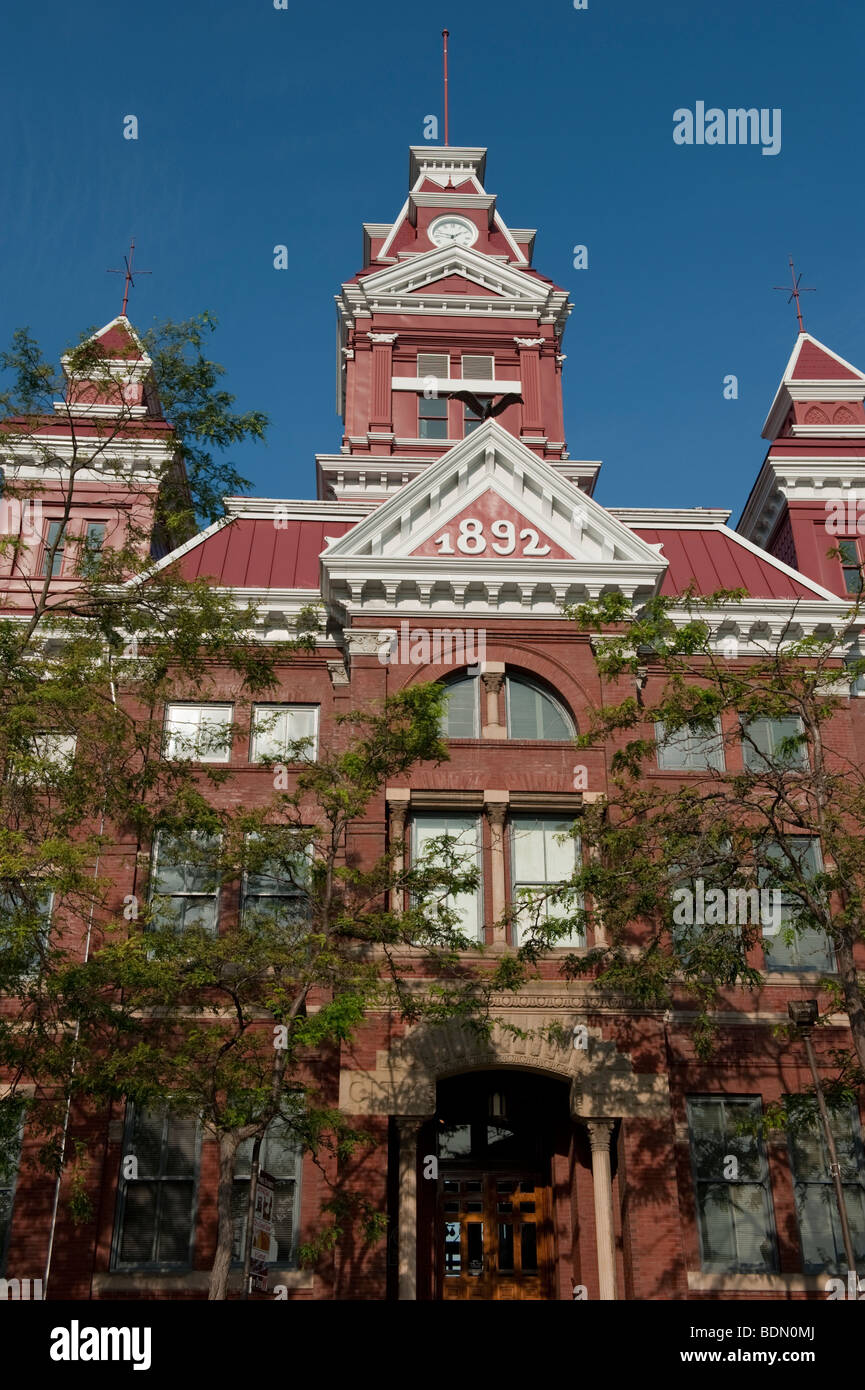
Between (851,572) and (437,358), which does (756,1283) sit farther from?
(437,358)

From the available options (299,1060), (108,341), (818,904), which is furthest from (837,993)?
(108,341)

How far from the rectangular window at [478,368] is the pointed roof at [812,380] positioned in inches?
276

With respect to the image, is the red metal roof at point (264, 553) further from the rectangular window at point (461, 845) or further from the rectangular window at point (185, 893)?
the rectangular window at point (461, 845)

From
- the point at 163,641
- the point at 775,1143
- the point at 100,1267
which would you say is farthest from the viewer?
the point at 775,1143

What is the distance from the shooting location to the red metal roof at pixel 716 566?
25.7 m

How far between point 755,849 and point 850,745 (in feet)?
24.6

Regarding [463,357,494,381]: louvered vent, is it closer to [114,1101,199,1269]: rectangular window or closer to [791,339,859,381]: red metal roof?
[791,339,859,381]: red metal roof

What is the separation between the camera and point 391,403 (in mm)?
30297

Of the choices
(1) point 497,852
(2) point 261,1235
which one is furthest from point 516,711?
(2) point 261,1235

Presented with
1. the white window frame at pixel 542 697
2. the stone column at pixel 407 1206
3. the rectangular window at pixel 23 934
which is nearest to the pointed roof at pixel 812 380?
the white window frame at pixel 542 697

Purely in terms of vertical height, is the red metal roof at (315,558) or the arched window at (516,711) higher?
the red metal roof at (315,558)

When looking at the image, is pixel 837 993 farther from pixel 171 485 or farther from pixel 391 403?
pixel 391 403

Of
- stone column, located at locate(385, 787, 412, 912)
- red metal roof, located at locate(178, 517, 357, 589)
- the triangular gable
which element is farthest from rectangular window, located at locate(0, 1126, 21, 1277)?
the triangular gable

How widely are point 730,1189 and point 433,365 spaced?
19690 millimetres
